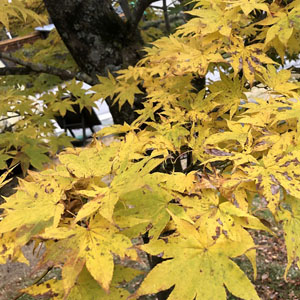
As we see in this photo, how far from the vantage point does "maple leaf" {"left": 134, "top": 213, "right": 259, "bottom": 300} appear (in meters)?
Answer: 0.60

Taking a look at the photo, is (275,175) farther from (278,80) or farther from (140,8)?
(140,8)

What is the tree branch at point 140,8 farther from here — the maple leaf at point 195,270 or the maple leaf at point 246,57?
the maple leaf at point 195,270

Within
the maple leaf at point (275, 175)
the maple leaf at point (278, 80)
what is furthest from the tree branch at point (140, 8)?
the maple leaf at point (275, 175)

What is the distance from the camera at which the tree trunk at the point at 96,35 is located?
1.88 meters

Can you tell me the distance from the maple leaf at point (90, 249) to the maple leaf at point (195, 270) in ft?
0.20

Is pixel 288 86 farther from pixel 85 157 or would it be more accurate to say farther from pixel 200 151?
pixel 85 157

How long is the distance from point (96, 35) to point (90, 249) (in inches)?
63.1

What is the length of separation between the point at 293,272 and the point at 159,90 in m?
2.48

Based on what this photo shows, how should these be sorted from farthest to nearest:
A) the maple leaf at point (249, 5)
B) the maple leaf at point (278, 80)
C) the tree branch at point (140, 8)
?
the tree branch at point (140, 8) → the maple leaf at point (278, 80) → the maple leaf at point (249, 5)

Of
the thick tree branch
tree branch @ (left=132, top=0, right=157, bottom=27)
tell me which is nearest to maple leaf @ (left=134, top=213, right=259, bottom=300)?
tree branch @ (left=132, top=0, right=157, bottom=27)

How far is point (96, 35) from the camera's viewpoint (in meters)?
1.93

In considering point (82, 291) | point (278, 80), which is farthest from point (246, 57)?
point (82, 291)

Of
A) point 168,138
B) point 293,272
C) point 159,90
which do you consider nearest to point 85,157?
point 168,138

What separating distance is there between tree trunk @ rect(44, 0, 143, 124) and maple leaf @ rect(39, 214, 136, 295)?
54.8 inches
